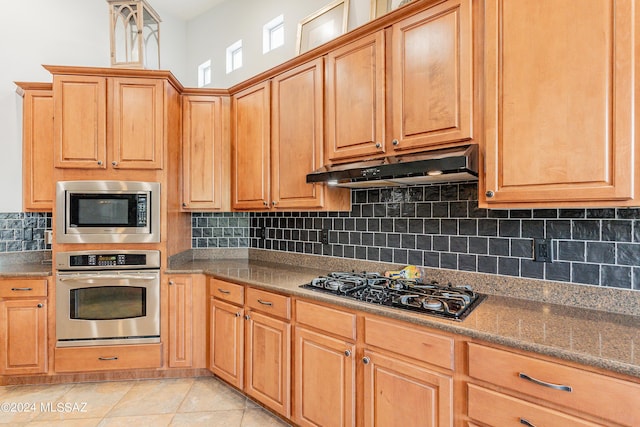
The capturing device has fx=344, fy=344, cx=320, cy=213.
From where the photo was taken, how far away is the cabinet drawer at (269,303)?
211cm

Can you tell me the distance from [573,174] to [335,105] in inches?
54.6

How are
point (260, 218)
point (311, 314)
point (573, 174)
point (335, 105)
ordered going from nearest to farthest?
point (573, 174), point (311, 314), point (335, 105), point (260, 218)

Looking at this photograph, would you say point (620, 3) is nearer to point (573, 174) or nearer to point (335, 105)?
point (573, 174)

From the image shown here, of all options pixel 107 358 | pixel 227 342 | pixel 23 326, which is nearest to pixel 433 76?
pixel 227 342

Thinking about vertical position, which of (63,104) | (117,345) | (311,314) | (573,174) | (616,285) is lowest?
(117,345)

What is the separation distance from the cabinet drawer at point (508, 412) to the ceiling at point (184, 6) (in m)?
4.34

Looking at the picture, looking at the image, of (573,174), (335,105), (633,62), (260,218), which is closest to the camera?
(633,62)

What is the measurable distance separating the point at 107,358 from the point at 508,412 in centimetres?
281

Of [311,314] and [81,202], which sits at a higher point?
[81,202]

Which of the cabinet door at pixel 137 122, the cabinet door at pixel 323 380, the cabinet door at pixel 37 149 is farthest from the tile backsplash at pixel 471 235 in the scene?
the cabinet door at pixel 37 149

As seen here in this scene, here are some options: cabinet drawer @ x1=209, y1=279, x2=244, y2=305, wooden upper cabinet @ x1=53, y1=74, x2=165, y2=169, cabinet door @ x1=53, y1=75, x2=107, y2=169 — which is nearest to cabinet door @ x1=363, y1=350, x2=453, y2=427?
cabinet drawer @ x1=209, y1=279, x2=244, y2=305

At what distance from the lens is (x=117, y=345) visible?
107 inches

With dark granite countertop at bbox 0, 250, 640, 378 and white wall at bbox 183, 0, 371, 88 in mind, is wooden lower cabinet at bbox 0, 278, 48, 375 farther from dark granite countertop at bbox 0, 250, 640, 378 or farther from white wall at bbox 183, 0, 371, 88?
white wall at bbox 183, 0, 371, 88

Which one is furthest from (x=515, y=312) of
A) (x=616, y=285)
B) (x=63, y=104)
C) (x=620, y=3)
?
(x=63, y=104)
